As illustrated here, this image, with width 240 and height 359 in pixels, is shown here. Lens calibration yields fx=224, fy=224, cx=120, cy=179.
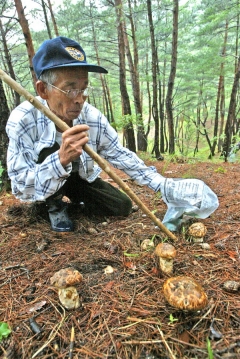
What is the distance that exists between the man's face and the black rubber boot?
103cm

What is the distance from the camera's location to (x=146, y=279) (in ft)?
5.77

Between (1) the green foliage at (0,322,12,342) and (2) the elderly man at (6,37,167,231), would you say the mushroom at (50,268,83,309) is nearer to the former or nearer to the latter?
(1) the green foliage at (0,322,12,342)

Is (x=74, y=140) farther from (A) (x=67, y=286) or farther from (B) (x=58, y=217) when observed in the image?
(B) (x=58, y=217)

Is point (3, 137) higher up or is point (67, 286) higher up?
point (3, 137)

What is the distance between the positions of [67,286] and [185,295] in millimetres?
733

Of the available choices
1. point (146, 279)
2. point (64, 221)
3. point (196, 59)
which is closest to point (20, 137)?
point (64, 221)

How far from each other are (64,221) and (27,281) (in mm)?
850

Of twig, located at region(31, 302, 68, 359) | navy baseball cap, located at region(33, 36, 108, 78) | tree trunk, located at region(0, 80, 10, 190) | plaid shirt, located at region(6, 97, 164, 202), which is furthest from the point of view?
tree trunk, located at region(0, 80, 10, 190)

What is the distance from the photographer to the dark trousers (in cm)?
288

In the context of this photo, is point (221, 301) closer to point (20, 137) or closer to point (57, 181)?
point (57, 181)

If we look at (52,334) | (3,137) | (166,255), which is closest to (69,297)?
(52,334)

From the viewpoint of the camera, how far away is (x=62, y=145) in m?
1.78

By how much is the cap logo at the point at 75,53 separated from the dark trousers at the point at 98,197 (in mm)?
1285

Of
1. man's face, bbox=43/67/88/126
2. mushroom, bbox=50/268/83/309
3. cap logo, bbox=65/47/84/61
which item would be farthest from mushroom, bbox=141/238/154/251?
cap logo, bbox=65/47/84/61
